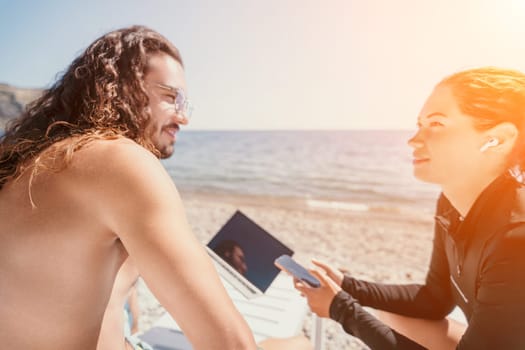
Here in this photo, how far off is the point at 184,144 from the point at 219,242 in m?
40.1

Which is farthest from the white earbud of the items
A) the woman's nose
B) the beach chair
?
the beach chair

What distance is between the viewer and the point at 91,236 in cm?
88

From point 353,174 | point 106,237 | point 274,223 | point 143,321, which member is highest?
point 106,237

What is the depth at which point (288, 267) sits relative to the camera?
177 centimetres

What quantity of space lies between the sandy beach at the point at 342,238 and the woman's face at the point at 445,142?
7.10 ft

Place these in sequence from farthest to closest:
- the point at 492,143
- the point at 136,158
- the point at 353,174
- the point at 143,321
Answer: the point at 353,174 → the point at 143,321 → the point at 492,143 → the point at 136,158

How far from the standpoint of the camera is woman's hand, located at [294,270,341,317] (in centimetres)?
162

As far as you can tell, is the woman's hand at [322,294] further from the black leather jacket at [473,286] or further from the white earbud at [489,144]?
the white earbud at [489,144]

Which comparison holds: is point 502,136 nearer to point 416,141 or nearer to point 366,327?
point 416,141

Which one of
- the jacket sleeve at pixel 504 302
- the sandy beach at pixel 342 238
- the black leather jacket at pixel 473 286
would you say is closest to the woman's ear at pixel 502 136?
the black leather jacket at pixel 473 286

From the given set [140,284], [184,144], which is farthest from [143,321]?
[184,144]

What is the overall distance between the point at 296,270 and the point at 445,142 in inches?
35.1

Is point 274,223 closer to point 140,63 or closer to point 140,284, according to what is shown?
point 140,284

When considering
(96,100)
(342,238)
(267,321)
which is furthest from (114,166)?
(342,238)
